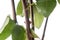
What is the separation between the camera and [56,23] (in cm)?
141

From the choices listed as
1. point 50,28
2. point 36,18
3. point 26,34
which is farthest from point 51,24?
point 26,34

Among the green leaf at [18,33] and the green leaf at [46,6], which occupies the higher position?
the green leaf at [46,6]

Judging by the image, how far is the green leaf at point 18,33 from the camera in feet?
1.64

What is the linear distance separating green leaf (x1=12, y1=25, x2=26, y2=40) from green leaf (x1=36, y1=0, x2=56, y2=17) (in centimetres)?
9

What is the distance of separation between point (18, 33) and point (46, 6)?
0.13m

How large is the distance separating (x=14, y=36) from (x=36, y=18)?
0.23m

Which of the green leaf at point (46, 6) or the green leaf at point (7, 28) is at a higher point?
the green leaf at point (46, 6)

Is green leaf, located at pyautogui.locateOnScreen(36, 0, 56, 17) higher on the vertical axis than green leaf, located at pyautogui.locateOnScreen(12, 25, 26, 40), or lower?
higher

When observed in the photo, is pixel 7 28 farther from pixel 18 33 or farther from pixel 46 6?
pixel 46 6

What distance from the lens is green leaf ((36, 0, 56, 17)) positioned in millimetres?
487

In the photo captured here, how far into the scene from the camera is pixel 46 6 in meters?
0.50

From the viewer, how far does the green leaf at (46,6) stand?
19.2 inches

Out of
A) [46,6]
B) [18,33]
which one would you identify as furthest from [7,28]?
[46,6]

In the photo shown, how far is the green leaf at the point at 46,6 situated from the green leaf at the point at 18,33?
0.30 ft
